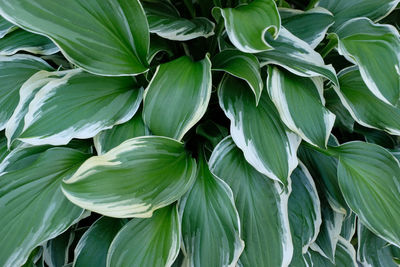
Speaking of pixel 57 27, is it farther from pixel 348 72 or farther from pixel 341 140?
pixel 341 140

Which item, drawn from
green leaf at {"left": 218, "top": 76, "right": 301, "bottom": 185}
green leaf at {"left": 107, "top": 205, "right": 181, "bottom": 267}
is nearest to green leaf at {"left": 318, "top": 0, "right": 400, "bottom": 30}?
green leaf at {"left": 218, "top": 76, "right": 301, "bottom": 185}

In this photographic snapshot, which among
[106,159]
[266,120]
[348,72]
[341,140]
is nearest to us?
[106,159]

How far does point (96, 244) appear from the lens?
2.44 feet

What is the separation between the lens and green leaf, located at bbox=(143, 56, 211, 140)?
0.67 meters

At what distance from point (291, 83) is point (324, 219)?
0.28m

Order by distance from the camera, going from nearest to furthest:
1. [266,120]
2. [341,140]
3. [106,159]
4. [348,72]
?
[106,159] → [266,120] → [348,72] → [341,140]

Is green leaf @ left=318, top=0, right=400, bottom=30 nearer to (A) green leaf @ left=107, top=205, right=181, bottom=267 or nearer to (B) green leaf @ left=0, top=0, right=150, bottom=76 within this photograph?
(B) green leaf @ left=0, top=0, right=150, bottom=76

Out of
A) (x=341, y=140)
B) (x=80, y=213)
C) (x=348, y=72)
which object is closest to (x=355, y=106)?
(x=348, y=72)

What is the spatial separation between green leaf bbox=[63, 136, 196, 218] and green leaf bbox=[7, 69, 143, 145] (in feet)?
0.32

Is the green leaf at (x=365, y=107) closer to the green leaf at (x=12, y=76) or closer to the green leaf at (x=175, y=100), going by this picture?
the green leaf at (x=175, y=100)

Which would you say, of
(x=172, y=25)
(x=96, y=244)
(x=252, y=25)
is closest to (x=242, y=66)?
(x=252, y=25)

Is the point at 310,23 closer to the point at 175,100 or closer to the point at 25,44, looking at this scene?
the point at 175,100

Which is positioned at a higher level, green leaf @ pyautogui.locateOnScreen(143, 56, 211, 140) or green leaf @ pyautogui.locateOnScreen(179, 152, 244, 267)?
green leaf @ pyautogui.locateOnScreen(143, 56, 211, 140)

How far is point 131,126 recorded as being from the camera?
0.74 metres
